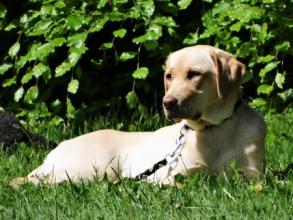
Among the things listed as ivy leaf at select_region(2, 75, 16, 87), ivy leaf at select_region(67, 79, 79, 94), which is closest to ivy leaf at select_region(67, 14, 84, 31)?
ivy leaf at select_region(67, 79, 79, 94)

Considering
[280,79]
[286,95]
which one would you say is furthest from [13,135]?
[286,95]

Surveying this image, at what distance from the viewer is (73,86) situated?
7.72m

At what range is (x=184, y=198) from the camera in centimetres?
478

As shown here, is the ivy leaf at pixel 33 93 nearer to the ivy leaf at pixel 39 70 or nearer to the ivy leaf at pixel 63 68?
the ivy leaf at pixel 39 70

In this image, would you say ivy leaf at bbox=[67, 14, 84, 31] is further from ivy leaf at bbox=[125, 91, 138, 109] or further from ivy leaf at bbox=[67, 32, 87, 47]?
ivy leaf at bbox=[125, 91, 138, 109]

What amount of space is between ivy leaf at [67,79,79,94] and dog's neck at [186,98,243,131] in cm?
232

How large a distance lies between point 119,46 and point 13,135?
5.28 feet

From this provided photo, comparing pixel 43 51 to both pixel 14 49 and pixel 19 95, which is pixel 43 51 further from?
pixel 19 95

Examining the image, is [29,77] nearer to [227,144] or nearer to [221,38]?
[221,38]

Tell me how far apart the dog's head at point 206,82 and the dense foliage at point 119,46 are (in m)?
1.80

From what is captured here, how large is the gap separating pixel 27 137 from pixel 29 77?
974 millimetres

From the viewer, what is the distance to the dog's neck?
17.8 feet

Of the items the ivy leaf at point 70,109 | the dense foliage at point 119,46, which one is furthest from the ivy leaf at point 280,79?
the ivy leaf at point 70,109

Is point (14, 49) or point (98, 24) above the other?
point (98, 24)
